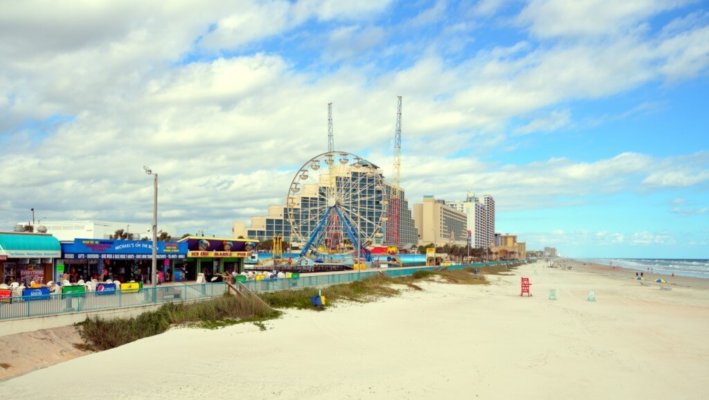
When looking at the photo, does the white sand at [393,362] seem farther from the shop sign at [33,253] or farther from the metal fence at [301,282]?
Result: the shop sign at [33,253]

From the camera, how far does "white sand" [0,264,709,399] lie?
13.1m

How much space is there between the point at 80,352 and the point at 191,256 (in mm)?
21936

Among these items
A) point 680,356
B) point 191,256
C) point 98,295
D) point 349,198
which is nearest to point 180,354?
point 98,295

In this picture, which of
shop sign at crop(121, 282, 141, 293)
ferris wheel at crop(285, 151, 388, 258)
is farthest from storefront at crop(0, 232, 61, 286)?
ferris wheel at crop(285, 151, 388, 258)

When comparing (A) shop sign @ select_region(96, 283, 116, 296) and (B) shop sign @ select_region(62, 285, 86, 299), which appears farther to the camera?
(A) shop sign @ select_region(96, 283, 116, 296)

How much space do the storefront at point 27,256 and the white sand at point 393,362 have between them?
13.1m

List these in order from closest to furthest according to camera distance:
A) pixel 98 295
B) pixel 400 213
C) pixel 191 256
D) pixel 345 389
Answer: pixel 345 389 → pixel 98 295 → pixel 191 256 → pixel 400 213

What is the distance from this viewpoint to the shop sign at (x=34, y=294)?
64.0ft

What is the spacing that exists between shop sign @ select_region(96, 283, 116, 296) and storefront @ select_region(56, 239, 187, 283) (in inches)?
266

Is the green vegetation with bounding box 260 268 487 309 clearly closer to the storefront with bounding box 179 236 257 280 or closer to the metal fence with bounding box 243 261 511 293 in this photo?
the metal fence with bounding box 243 261 511 293

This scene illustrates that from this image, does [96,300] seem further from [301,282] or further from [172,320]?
[301,282]

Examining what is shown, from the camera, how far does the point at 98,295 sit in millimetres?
22047

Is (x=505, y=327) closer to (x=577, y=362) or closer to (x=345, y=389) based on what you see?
(x=577, y=362)

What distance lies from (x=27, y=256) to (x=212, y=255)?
15394 millimetres
